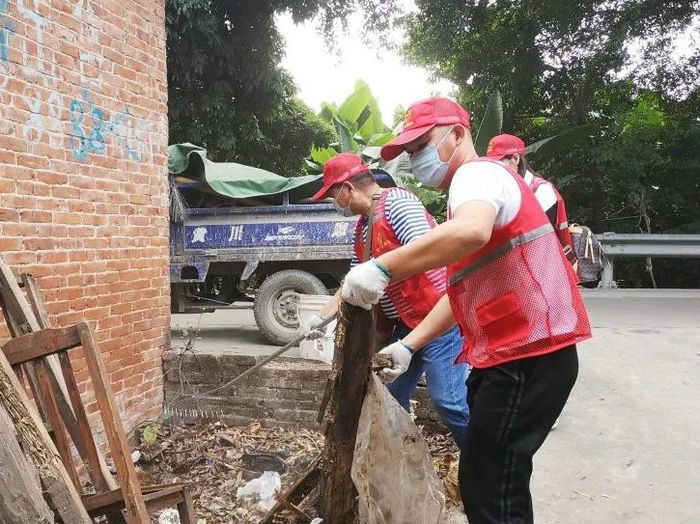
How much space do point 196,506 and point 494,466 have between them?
7.27 ft

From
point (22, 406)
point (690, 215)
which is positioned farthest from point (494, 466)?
point (690, 215)

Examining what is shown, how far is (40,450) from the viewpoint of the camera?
73.2 inches

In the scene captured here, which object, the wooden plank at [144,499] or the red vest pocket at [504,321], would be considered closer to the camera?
the red vest pocket at [504,321]

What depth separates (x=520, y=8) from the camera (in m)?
12.7

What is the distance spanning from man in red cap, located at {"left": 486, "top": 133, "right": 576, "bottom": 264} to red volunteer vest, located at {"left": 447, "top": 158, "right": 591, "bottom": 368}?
2.07m

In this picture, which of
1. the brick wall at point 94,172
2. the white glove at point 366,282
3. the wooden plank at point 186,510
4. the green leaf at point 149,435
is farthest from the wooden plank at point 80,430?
the green leaf at point 149,435

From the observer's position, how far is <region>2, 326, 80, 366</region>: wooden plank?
7.04 ft

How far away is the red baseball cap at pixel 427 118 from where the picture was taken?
2.15 m

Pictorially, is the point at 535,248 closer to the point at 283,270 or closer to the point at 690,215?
the point at 283,270

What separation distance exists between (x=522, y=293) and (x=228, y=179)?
5.31 metres

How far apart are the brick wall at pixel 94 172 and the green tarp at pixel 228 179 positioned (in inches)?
80.4

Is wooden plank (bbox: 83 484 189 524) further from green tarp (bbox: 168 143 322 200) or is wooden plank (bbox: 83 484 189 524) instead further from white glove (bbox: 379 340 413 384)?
green tarp (bbox: 168 143 322 200)

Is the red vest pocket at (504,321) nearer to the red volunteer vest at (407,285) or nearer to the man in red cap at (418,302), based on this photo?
the man in red cap at (418,302)

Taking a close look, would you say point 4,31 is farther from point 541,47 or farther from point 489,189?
point 541,47
